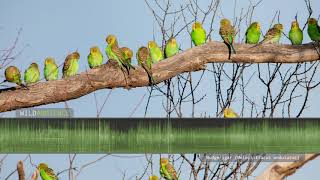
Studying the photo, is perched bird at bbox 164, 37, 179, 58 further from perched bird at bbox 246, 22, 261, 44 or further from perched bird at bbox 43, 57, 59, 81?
perched bird at bbox 43, 57, 59, 81

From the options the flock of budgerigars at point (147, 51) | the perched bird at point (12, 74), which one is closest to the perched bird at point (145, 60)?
the flock of budgerigars at point (147, 51)

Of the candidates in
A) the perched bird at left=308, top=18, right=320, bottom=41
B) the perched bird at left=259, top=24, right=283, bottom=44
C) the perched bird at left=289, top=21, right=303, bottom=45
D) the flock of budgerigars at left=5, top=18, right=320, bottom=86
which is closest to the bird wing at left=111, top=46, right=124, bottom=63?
the flock of budgerigars at left=5, top=18, right=320, bottom=86

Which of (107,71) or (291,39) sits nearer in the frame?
(107,71)

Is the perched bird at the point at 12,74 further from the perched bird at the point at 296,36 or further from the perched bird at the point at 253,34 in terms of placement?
the perched bird at the point at 296,36

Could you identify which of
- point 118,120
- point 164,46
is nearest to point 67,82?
point 164,46

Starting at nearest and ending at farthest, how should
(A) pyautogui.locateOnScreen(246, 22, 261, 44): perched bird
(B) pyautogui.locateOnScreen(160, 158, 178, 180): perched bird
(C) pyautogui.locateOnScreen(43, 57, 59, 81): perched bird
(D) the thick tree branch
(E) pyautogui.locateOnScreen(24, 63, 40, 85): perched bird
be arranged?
(B) pyautogui.locateOnScreen(160, 158, 178, 180): perched bird, (D) the thick tree branch, (E) pyautogui.locateOnScreen(24, 63, 40, 85): perched bird, (C) pyautogui.locateOnScreen(43, 57, 59, 81): perched bird, (A) pyautogui.locateOnScreen(246, 22, 261, 44): perched bird

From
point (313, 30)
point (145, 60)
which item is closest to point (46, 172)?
point (145, 60)

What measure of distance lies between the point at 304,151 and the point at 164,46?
3.74 m

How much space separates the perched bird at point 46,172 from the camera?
2.93m

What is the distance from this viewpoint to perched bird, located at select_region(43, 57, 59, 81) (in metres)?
4.07

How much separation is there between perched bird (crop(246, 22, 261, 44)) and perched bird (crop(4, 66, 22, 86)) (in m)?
1.83

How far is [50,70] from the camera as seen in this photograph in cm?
414

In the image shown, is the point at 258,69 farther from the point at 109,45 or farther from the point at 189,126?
the point at 189,126

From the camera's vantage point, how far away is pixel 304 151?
727 mm
